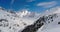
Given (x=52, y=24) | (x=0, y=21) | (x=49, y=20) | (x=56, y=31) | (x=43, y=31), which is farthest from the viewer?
(x=0, y=21)

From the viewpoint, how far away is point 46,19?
201 feet

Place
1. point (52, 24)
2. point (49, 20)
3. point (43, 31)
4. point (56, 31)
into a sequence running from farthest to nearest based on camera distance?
point (49, 20), point (52, 24), point (43, 31), point (56, 31)

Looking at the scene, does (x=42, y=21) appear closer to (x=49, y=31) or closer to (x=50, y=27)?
(x=50, y=27)

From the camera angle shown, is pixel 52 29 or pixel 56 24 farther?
pixel 56 24

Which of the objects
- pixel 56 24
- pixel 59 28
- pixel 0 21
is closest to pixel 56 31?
pixel 59 28

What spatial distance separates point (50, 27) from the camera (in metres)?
51.0

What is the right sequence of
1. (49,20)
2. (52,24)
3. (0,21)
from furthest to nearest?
(0,21) → (49,20) → (52,24)

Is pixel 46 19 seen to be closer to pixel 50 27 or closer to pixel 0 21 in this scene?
pixel 50 27

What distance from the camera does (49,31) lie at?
47281 mm

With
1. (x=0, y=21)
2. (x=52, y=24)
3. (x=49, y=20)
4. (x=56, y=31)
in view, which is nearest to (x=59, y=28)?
(x=56, y=31)

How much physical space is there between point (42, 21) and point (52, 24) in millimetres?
7711

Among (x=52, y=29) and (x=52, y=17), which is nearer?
(x=52, y=29)

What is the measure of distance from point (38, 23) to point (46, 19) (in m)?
2.83

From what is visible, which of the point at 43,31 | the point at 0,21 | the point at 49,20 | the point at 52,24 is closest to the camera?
the point at 43,31
